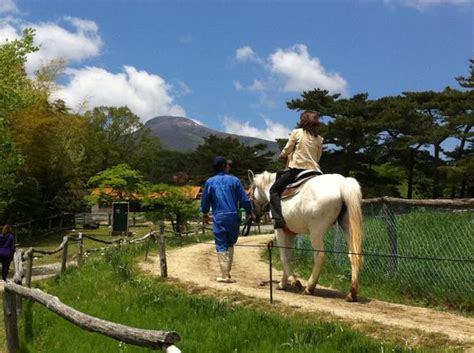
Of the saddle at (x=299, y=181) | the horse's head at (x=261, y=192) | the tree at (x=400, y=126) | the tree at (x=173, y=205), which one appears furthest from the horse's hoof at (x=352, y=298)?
the tree at (x=400, y=126)

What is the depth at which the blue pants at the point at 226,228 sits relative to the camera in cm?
855

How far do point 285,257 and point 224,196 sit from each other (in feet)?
4.56

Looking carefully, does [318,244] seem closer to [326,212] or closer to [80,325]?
[326,212]

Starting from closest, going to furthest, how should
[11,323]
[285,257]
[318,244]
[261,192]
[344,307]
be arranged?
[11,323] → [344,307] → [318,244] → [285,257] → [261,192]

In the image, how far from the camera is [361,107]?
3888cm

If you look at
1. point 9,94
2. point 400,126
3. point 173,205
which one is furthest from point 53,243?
point 400,126

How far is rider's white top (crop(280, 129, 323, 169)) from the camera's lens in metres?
8.04

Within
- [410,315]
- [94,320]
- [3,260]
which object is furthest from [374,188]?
[94,320]

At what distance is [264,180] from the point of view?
30.9ft

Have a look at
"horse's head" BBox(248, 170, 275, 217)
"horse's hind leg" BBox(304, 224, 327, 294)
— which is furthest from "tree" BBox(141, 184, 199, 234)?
"horse's hind leg" BBox(304, 224, 327, 294)

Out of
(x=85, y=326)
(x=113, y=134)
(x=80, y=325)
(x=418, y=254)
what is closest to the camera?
(x=85, y=326)

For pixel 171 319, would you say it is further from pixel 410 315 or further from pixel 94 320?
pixel 410 315

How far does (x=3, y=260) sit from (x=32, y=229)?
23.5 meters

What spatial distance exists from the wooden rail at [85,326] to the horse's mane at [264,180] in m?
4.42
